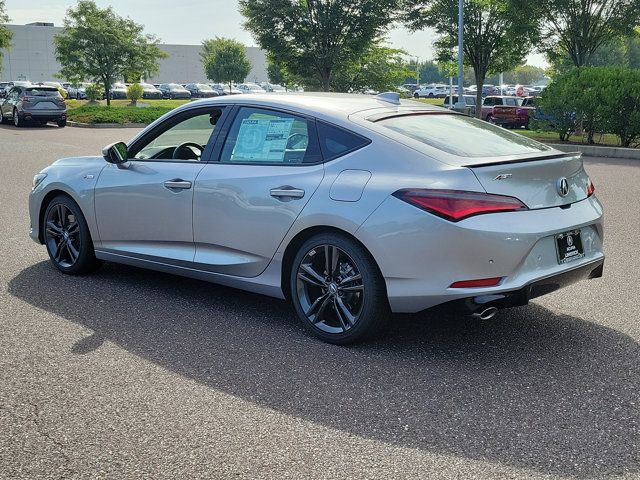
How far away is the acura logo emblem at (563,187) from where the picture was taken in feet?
15.2

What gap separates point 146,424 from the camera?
144 inches

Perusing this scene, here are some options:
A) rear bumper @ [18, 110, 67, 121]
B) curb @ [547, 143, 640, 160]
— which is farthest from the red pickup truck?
rear bumper @ [18, 110, 67, 121]

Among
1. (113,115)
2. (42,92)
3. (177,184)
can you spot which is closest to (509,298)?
(177,184)

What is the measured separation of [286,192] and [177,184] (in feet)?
3.38

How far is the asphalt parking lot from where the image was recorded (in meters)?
3.29

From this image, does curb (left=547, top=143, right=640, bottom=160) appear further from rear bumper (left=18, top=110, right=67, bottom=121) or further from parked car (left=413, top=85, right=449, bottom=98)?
parked car (left=413, top=85, right=449, bottom=98)

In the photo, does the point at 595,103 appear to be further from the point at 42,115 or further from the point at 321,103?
the point at 42,115

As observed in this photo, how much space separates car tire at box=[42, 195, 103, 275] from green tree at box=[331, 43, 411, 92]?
30.7 metres

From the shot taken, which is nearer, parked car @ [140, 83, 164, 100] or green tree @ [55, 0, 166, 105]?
green tree @ [55, 0, 166, 105]

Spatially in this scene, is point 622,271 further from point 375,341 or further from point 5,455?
point 5,455

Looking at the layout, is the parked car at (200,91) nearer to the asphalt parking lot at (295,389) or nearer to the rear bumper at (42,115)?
the rear bumper at (42,115)

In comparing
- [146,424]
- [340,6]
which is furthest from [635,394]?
[340,6]

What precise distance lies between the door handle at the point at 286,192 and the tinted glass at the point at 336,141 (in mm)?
276

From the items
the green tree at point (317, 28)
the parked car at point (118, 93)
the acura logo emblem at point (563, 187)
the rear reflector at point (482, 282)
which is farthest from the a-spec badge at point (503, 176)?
the parked car at point (118, 93)
